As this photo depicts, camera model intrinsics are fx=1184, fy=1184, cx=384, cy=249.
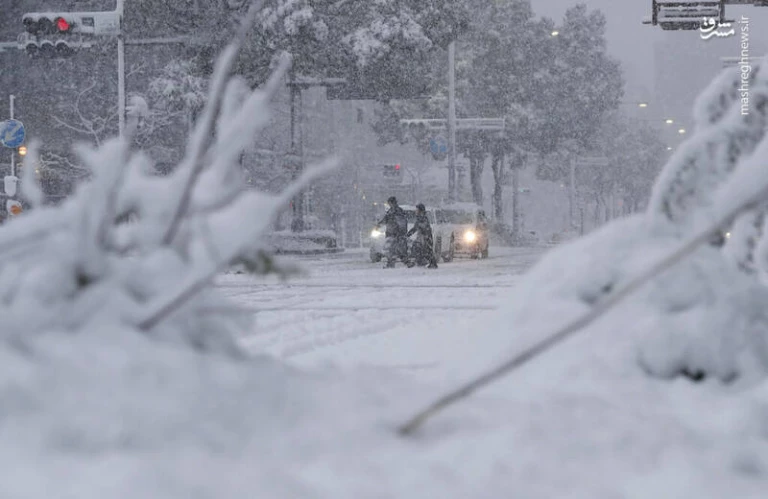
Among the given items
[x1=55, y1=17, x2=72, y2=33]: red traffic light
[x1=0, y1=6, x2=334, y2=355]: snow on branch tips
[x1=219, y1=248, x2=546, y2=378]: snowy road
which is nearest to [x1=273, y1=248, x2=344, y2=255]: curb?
[x1=55, y1=17, x2=72, y2=33]: red traffic light

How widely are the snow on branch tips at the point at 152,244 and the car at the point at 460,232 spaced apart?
2630cm

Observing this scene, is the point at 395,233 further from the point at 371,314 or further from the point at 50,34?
the point at 371,314

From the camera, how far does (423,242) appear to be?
24797mm

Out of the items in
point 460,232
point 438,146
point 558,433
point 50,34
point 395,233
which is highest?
point 50,34

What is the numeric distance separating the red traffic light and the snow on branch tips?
65.6ft

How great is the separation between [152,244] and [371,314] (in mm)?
7955

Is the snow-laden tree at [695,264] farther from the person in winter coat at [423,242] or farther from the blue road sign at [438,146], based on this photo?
the blue road sign at [438,146]

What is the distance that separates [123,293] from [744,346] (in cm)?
203

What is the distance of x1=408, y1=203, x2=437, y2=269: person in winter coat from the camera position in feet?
80.4

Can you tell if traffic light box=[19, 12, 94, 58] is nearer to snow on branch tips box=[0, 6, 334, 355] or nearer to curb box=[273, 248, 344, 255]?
curb box=[273, 248, 344, 255]

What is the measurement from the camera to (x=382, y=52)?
33.4 m

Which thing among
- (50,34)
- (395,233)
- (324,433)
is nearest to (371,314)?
(324,433)

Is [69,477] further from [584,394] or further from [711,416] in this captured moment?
[711,416]

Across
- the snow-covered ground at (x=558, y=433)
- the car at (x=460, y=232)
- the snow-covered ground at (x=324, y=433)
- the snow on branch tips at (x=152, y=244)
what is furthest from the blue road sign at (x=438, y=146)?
the snow on branch tips at (x=152, y=244)
